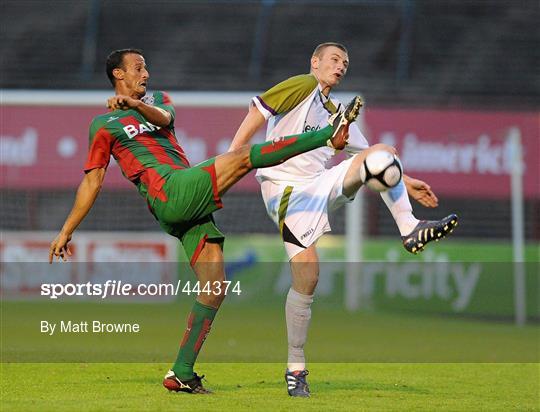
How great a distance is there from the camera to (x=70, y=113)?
18.1 metres

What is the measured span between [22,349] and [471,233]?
11194 millimetres

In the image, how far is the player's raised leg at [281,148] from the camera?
21.5ft

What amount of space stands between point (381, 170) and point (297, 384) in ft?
4.90

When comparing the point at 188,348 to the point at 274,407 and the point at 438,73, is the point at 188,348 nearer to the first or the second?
the point at 274,407

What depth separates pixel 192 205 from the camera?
7.20m

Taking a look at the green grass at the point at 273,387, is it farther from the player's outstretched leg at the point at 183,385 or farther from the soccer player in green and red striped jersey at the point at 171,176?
the soccer player in green and red striped jersey at the point at 171,176

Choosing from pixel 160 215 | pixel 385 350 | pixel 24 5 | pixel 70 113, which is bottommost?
pixel 385 350

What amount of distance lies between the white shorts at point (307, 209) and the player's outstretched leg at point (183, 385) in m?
1.02

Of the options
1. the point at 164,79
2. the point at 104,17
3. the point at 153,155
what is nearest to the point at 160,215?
the point at 153,155

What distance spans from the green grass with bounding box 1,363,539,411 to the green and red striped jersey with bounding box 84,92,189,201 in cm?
133

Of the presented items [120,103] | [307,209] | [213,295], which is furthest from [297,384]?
[120,103]

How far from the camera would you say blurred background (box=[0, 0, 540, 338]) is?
58.3ft

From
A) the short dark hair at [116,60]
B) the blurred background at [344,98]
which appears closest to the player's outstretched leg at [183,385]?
the short dark hair at [116,60]

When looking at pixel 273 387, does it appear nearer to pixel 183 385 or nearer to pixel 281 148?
pixel 183 385
